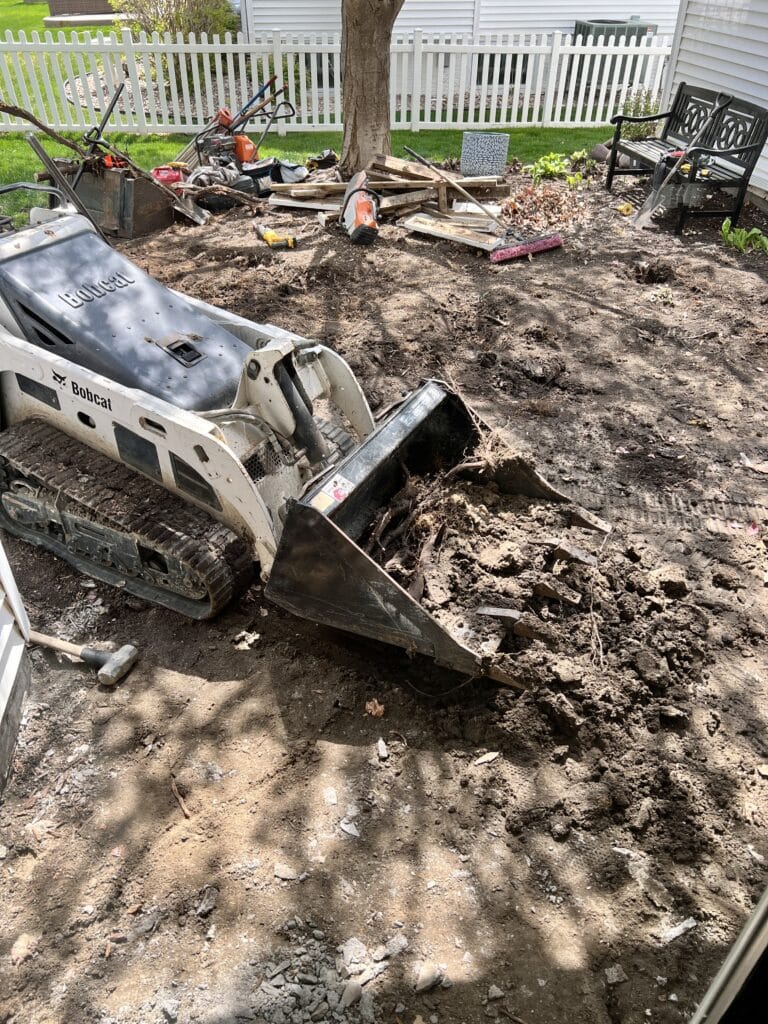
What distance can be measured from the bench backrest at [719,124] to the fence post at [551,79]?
355cm

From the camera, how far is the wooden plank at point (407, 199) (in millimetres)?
9219

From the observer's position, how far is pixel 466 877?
2834 millimetres

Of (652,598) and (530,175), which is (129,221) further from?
(652,598)

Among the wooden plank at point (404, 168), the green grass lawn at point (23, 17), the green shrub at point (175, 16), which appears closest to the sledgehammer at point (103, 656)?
the wooden plank at point (404, 168)

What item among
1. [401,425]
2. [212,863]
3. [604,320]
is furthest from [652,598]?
[604,320]

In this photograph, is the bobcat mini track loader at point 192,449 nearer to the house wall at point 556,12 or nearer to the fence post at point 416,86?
the fence post at point 416,86

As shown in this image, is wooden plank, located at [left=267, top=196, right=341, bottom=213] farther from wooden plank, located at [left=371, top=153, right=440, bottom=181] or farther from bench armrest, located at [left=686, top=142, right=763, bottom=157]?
bench armrest, located at [left=686, top=142, right=763, bottom=157]

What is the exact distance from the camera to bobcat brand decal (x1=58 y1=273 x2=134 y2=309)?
4.19 meters

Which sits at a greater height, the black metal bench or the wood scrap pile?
the black metal bench

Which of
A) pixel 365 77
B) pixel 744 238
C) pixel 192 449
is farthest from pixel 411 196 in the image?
pixel 192 449

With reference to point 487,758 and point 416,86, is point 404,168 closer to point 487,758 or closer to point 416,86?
point 416,86

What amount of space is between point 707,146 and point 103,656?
31.7ft

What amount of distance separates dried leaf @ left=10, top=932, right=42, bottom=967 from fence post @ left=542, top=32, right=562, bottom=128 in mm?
14460

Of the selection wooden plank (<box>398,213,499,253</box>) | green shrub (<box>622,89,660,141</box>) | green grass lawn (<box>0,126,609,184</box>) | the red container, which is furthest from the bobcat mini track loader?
green shrub (<box>622,89,660,141</box>)
